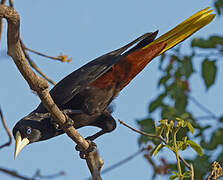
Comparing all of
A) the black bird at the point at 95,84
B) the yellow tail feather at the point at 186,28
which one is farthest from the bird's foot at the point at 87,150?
the yellow tail feather at the point at 186,28

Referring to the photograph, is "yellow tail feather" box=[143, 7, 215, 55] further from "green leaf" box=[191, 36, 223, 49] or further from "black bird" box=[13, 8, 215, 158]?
"green leaf" box=[191, 36, 223, 49]

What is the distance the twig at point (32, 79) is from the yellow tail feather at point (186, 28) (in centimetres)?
106

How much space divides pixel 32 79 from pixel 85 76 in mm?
1150

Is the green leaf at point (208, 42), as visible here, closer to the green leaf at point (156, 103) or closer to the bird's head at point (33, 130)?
the green leaf at point (156, 103)

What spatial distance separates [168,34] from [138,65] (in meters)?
0.36

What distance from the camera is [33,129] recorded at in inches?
156

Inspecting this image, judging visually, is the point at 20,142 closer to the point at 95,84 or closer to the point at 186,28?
the point at 95,84

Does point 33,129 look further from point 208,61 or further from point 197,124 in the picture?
point 208,61

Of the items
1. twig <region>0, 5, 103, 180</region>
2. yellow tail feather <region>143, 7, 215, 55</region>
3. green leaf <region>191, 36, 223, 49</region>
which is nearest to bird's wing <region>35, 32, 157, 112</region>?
yellow tail feather <region>143, 7, 215, 55</region>

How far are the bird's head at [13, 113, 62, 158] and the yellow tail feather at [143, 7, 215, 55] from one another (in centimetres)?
110

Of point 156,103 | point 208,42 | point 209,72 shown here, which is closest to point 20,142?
point 156,103

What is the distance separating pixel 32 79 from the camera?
2.82m

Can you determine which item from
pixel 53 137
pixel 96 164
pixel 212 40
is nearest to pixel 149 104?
pixel 212 40

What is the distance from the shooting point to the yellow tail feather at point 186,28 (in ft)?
12.2
